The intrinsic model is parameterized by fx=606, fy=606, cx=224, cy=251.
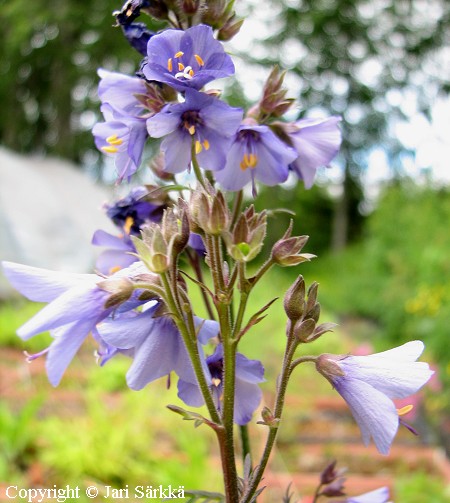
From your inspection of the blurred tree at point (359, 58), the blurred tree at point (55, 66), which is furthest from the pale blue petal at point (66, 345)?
the blurred tree at point (359, 58)

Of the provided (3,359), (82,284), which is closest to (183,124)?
(82,284)

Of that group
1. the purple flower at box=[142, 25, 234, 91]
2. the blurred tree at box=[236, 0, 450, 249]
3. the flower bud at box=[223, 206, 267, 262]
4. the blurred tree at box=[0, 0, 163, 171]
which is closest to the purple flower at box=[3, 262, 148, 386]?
the flower bud at box=[223, 206, 267, 262]

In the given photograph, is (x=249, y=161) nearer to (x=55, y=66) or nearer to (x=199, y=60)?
(x=199, y=60)

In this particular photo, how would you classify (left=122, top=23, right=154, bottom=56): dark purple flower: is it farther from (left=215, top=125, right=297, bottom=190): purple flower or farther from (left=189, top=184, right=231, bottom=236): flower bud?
(left=189, top=184, right=231, bottom=236): flower bud

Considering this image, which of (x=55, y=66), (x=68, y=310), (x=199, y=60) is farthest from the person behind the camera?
(x=55, y=66)

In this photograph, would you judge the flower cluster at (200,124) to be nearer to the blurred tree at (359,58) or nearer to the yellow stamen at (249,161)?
the yellow stamen at (249,161)

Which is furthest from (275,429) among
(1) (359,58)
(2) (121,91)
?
(1) (359,58)

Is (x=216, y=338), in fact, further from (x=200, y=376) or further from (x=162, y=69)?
(x=162, y=69)
